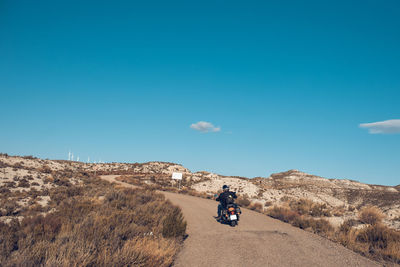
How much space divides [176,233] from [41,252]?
4.97m

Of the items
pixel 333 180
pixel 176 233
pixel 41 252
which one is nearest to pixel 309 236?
pixel 176 233

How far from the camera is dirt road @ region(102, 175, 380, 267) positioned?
7.41m

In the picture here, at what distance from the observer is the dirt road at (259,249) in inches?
292

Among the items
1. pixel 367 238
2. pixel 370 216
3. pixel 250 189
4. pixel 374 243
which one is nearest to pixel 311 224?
pixel 367 238

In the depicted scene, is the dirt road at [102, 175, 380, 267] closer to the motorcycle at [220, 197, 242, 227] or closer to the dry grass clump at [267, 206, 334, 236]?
the motorcycle at [220, 197, 242, 227]

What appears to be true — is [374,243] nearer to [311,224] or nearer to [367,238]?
[367,238]

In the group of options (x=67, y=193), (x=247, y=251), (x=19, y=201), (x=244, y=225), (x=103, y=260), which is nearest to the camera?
(x=103, y=260)

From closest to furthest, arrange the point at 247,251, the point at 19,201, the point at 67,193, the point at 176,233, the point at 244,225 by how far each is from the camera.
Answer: the point at 247,251 → the point at 176,233 → the point at 244,225 → the point at 19,201 → the point at 67,193

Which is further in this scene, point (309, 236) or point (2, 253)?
point (309, 236)

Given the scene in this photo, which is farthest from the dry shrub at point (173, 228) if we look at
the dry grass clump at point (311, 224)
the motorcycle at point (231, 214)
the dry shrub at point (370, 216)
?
the dry shrub at point (370, 216)

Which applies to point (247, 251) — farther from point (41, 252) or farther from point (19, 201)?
point (19, 201)

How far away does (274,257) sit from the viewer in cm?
781

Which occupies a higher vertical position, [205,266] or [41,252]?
[41,252]

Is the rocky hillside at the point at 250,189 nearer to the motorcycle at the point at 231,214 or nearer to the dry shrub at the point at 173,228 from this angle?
the motorcycle at the point at 231,214
